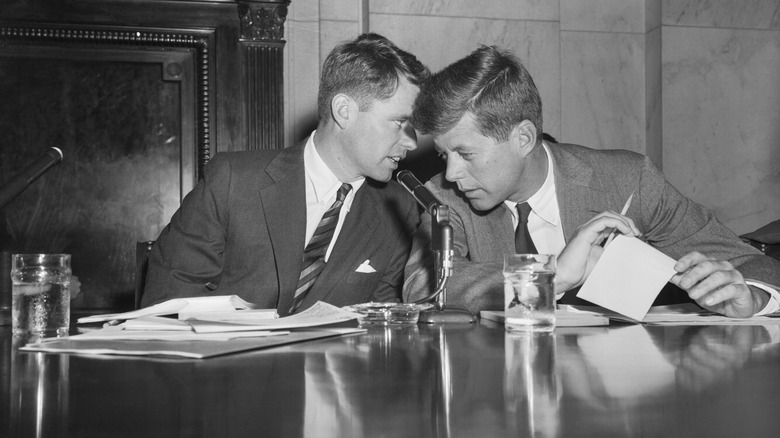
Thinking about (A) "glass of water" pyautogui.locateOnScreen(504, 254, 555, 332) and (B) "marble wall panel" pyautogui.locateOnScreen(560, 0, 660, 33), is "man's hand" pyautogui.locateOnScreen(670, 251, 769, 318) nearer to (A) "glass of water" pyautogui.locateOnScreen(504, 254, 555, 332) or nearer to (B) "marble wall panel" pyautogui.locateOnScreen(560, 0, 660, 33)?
(A) "glass of water" pyautogui.locateOnScreen(504, 254, 555, 332)

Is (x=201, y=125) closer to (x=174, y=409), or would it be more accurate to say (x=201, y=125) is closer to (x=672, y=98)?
(x=672, y=98)

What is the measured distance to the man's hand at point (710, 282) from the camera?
5.16 ft

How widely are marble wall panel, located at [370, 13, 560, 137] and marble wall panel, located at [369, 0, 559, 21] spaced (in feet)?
0.07

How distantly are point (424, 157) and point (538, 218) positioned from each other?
32.3 inches

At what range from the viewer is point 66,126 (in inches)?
133

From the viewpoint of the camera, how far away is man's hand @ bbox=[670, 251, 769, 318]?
1573mm

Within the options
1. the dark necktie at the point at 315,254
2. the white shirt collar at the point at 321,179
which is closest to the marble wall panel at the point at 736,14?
the white shirt collar at the point at 321,179

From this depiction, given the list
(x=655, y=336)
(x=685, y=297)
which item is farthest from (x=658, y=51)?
(x=655, y=336)

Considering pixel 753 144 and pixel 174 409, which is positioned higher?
pixel 753 144

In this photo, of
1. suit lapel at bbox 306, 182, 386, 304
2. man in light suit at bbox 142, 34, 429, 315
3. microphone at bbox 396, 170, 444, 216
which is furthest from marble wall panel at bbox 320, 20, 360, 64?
microphone at bbox 396, 170, 444, 216

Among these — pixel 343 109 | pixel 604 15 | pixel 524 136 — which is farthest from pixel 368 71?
pixel 604 15

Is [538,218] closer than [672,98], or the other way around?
[538,218]

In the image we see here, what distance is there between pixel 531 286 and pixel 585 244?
37 centimetres

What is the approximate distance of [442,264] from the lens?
1.57 metres
